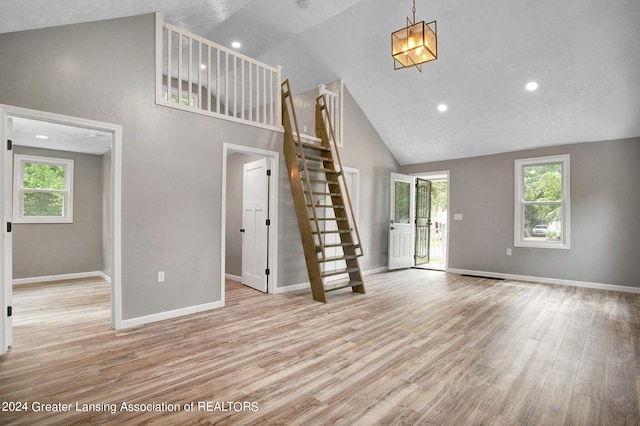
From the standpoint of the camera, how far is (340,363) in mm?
2514

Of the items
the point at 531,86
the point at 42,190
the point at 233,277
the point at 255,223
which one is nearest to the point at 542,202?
the point at 531,86

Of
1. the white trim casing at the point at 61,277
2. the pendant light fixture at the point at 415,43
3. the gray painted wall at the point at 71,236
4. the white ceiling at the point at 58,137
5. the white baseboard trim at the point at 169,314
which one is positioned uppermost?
the pendant light fixture at the point at 415,43

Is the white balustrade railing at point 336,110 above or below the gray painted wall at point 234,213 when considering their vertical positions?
above

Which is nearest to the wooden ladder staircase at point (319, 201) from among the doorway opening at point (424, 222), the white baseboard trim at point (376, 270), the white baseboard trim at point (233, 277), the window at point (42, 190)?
the white baseboard trim at point (376, 270)

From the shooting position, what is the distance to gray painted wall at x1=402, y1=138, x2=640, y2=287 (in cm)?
504

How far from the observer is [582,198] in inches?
212

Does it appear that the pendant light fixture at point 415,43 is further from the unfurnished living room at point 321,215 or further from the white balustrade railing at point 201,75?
the white balustrade railing at point 201,75

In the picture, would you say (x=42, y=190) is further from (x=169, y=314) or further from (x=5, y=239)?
(x=169, y=314)

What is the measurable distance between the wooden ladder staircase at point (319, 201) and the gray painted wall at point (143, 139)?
677 mm

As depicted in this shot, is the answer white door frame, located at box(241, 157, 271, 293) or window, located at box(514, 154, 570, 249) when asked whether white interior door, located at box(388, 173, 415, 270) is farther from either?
white door frame, located at box(241, 157, 271, 293)

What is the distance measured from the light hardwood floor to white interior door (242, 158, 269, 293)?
0.77 m

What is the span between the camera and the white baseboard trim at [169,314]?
3.30 m

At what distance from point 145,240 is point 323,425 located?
2.63 meters

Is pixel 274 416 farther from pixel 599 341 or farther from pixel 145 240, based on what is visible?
pixel 599 341
